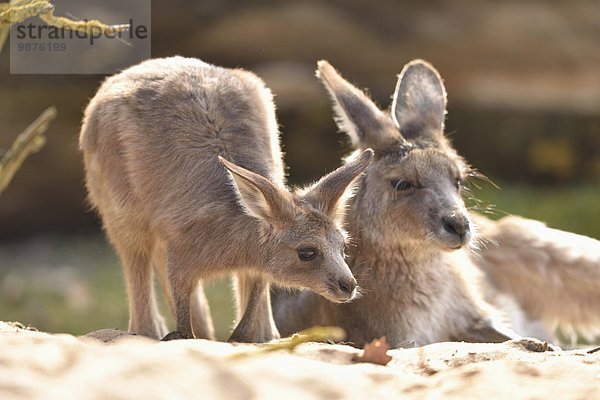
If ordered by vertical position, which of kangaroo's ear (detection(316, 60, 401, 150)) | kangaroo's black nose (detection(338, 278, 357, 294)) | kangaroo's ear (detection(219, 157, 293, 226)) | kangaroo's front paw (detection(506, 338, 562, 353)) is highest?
kangaroo's ear (detection(316, 60, 401, 150))

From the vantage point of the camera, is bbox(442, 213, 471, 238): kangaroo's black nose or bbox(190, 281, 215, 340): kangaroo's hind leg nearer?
bbox(442, 213, 471, 238): kangaroo's black nose

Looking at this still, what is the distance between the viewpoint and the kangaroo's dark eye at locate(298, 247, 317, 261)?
5.03 m

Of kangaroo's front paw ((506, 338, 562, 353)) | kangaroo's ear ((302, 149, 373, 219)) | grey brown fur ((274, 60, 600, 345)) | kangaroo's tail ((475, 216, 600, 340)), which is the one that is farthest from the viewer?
kangaroo's tail ((475, 216, 600, 340))

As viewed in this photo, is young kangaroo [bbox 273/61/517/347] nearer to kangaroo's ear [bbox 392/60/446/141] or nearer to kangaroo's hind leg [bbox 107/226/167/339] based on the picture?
kangaroo's ear [bbox 392/60/446/141]

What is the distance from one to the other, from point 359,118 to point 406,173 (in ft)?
1.64

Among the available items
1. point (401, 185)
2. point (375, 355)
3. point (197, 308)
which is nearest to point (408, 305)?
point (401, 185)

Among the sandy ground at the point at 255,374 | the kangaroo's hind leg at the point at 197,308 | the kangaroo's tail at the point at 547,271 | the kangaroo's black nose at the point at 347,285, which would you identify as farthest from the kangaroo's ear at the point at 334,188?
the kangaroo's tail at the point at 547,271

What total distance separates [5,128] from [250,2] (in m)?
3.69

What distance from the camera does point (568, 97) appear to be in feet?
46.6

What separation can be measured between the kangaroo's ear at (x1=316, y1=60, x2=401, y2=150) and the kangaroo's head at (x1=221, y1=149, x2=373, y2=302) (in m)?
1.07

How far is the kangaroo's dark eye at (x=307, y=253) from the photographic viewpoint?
5027 mm

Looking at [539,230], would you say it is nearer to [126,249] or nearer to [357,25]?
[126,249]

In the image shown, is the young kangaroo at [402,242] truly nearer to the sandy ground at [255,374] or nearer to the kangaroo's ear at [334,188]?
the kangaroo's ear at [334,188]

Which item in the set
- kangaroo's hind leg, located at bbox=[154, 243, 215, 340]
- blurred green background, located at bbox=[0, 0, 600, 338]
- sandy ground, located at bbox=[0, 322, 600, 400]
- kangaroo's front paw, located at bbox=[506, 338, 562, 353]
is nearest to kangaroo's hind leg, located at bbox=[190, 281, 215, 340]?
kangaroo's hind leg, located at bbox=[154, 243, 215, 340]
